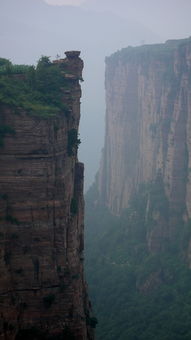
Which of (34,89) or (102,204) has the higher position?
(34,89)

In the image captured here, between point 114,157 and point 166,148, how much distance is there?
22849 millimetres

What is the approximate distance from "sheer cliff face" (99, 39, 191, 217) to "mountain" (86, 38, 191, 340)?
15 cm

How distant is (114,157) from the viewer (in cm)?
10619

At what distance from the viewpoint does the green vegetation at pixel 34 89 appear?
32.9 metres

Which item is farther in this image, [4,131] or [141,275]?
[141,275]

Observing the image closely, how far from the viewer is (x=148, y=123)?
306ft

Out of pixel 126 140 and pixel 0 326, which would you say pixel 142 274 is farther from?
pixel 0 326

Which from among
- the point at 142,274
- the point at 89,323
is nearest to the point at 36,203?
the point at 89,323

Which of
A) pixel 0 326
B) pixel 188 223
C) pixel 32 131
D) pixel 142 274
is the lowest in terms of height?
pixel 142 274

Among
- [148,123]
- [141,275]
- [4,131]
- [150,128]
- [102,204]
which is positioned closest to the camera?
[4,131]

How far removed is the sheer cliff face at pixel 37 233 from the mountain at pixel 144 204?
81.4 ft

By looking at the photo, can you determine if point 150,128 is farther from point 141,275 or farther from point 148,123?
point 141,275

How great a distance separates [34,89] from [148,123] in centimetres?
5906

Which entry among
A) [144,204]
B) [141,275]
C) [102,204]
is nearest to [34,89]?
[141,275]
